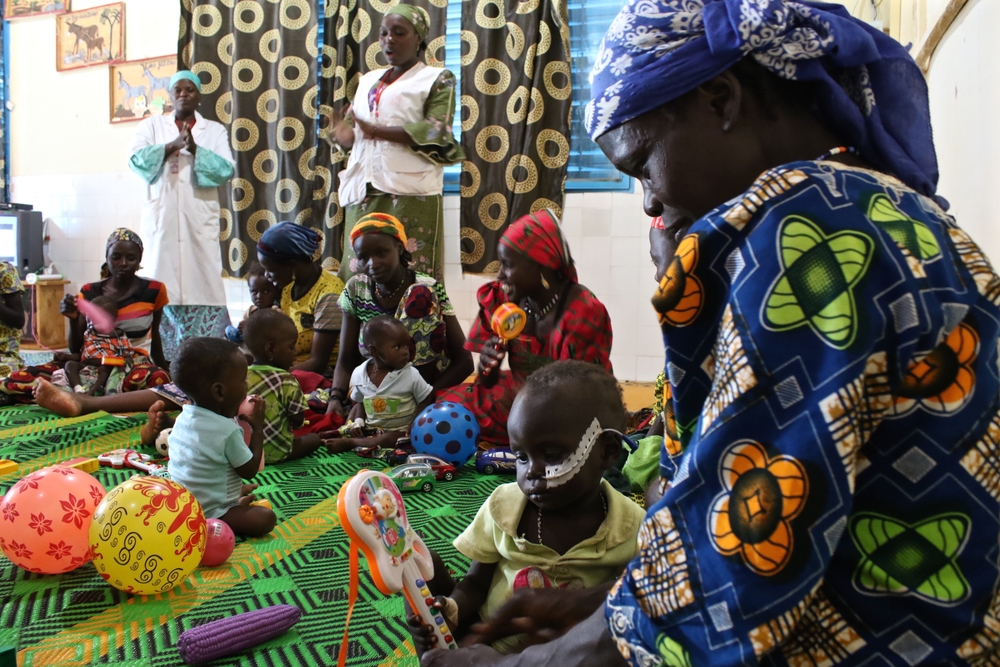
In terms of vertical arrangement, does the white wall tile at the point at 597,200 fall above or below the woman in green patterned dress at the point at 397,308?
above

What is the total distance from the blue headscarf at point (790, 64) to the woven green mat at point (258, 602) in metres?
1.44

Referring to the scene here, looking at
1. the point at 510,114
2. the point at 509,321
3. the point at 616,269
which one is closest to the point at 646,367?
the point at 616,269

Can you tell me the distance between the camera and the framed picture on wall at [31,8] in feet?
28.0

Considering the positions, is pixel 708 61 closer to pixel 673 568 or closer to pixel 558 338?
pixel 673 568

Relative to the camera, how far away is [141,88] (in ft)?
26.6

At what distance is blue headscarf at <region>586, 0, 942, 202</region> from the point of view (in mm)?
933

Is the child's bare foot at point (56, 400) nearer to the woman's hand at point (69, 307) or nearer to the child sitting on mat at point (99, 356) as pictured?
the child sitting on mat at point (99, 356)

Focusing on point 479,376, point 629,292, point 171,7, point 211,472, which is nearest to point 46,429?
point 211,472

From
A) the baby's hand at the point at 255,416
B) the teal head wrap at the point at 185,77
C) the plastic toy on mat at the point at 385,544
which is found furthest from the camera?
the teal head wrap at the point at 185,77

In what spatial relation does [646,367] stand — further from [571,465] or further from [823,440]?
[823,440]

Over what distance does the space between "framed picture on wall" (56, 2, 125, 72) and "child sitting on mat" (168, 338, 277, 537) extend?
688 cm

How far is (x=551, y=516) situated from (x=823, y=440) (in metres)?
1.16

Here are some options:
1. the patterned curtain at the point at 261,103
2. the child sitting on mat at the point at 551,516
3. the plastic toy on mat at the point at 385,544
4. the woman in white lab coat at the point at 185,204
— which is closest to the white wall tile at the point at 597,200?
the patterned curtain at the point at 261,103

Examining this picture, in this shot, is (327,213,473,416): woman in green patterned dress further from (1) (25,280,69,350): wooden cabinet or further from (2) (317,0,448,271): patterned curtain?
(1) (25,280,69,350): wooden cabinet
